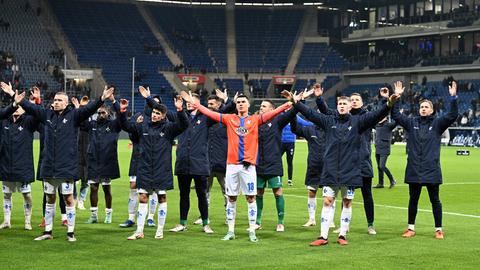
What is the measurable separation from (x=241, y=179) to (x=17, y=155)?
4.14 m

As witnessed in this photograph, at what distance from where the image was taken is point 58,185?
13734 millimetres

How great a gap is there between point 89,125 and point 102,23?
210 ft

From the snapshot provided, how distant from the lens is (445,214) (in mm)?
17750

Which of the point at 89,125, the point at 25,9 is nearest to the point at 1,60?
the point at 25,9

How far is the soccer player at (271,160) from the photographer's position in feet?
49.4

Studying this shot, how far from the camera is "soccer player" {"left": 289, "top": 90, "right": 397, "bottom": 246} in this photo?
13281 millimetres

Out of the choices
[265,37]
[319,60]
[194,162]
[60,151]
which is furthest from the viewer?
[265,37]

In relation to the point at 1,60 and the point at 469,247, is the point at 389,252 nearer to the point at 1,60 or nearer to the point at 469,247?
the point at 469,247

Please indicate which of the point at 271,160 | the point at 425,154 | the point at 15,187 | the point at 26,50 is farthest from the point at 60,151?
the point at 26,50

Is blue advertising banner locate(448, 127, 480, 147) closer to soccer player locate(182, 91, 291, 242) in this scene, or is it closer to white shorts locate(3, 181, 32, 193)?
soccer player locate(182, 91, 291, 242)

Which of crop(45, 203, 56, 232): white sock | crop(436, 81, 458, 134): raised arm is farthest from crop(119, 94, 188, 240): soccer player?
crop(436, 81, 458, 134): raised arm

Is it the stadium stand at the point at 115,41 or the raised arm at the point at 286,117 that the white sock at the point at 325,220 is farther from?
the stadium stand at the point at 115,41

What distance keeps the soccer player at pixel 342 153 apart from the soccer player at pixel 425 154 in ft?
3.30

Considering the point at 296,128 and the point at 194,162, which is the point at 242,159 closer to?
the point at 194,162
